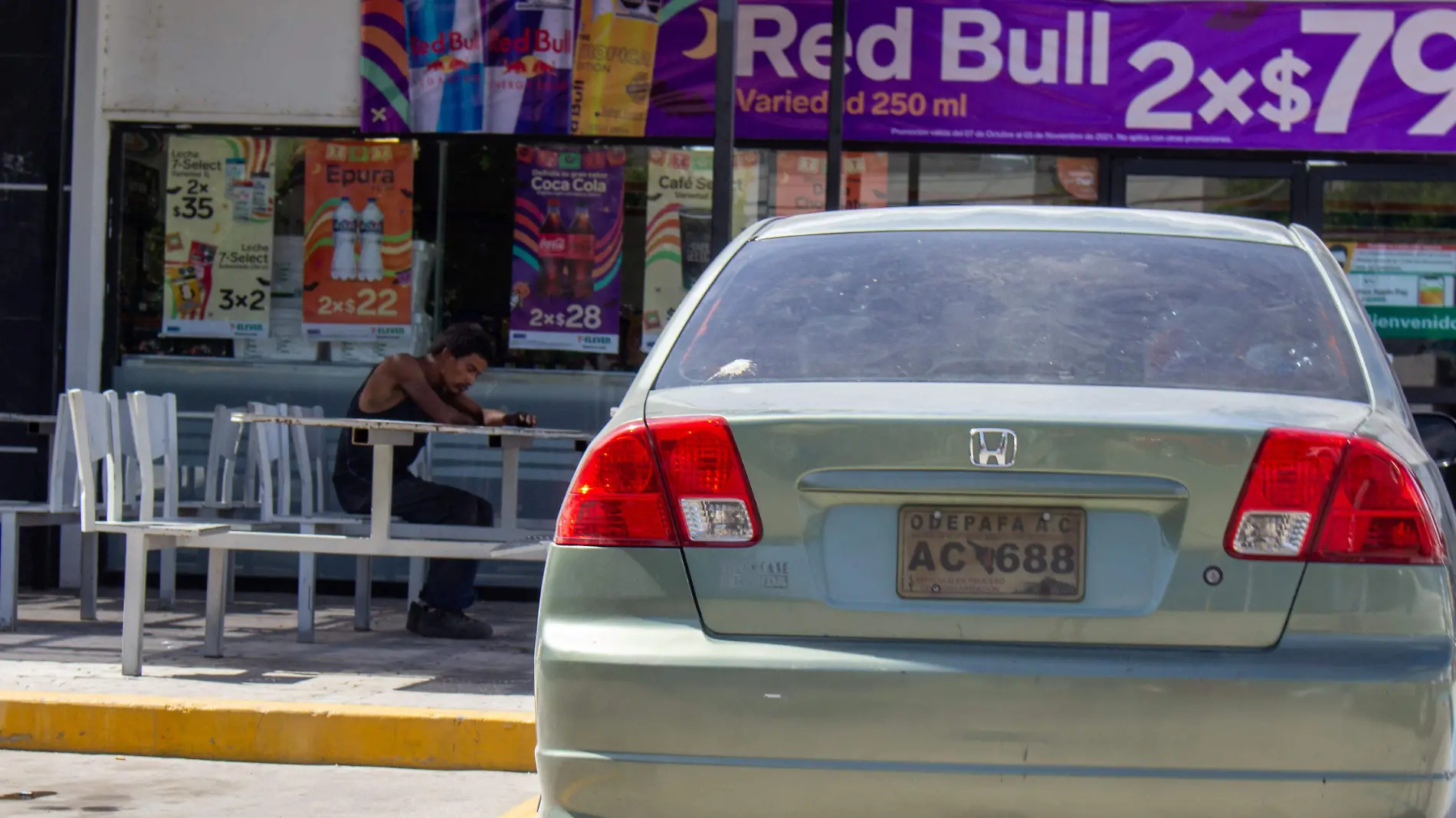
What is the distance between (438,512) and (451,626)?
0.60 metres

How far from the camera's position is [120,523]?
7219mm

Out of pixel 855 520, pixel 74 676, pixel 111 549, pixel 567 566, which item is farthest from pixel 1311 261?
pixel 111 549

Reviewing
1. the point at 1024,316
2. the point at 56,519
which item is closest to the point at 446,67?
the point at 56,519

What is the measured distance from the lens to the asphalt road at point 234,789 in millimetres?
5180

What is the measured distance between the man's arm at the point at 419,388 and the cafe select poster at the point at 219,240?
88.0 inches

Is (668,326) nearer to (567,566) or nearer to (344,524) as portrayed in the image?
(567,566)

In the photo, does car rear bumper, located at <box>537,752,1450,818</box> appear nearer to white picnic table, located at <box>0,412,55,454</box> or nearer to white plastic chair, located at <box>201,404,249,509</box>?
white picnic table, located at <box>0,412,55,454</box>

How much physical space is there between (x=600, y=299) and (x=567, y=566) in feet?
24.0

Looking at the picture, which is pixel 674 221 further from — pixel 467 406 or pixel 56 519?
pixel 56 519

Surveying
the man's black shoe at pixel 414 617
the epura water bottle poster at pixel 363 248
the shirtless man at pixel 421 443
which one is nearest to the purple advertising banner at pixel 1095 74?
the epura water bottle poster at pixel 363 248

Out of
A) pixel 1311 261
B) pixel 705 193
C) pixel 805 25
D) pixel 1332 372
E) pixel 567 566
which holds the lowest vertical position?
pixel 567 566

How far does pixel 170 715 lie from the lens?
610 centimetres

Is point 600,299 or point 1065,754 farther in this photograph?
point 600,299

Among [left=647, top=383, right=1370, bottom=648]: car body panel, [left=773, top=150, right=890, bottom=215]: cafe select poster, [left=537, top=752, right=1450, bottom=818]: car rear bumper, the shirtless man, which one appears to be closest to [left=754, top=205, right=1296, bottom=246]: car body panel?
[left=647, top=383, right=1370, bottom=648]: car body panel
